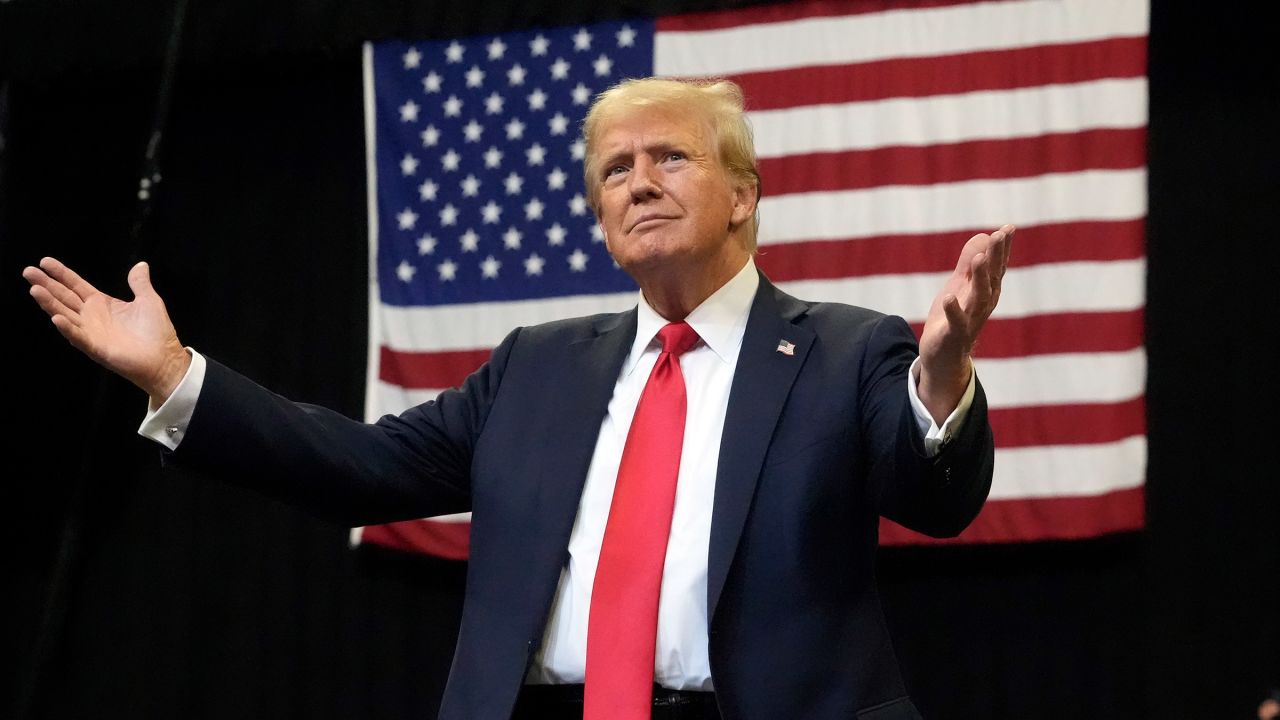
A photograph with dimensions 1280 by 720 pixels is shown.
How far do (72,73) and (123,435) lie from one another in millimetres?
1145

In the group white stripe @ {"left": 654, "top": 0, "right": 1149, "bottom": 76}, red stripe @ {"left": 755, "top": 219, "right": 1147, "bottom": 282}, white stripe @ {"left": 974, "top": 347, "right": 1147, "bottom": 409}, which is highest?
white stripe @ {"left": 654, "top": 0, "right": 1149, "bottom": 76}

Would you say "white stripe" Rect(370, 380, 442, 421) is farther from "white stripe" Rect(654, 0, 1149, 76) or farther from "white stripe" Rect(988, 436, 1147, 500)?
"white stripe" Rect(988, 436, 1147, 500)

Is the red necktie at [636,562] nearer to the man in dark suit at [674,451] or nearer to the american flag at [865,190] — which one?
the man in dark suit at [674,451]

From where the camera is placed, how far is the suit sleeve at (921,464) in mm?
1625

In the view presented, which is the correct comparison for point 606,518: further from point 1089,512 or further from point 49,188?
point 49,188

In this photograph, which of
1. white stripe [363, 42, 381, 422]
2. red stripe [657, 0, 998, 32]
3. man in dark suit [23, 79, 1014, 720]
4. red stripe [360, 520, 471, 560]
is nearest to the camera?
man in dark suit [23, 79, 1014, 720]

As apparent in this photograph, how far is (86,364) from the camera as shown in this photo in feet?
14.2

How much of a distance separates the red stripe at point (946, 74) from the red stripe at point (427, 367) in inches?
41.3

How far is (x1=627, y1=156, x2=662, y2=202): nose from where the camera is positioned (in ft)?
6.84

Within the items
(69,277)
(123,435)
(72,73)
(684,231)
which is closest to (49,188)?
(72,73)

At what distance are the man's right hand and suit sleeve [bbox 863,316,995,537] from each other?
3.06 feet

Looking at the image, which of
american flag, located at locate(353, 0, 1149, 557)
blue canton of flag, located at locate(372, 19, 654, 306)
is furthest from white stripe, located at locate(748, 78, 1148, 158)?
blue canton of flag, located at locate(372, 19, 654, 306)

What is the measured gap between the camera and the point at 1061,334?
3404 mm

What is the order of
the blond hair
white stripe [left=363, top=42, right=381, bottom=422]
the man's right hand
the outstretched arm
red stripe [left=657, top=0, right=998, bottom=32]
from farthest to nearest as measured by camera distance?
white stripe [left=363, top=42, right=381, bottom=422], red stripe [left=657, top=0, right=998, bottom=32], the blond hair, the man's right hand, the outstretched arm
